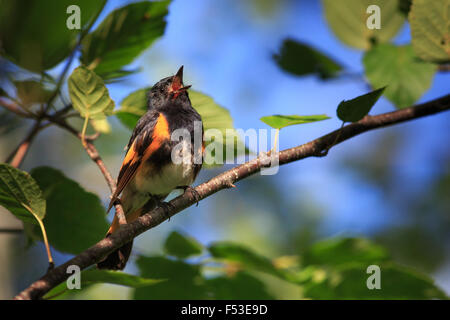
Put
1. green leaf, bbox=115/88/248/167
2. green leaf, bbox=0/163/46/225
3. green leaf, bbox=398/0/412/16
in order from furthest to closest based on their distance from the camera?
green leaf, bbox=398/0/412/16, green leaf, bbox=115/88/248/167, green leaf, bbox=0/163/46/225

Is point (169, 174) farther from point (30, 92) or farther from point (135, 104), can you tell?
point (30, 92)

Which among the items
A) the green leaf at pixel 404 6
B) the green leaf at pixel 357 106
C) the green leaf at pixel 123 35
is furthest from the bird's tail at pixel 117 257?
the green leaf at pixel 404 6

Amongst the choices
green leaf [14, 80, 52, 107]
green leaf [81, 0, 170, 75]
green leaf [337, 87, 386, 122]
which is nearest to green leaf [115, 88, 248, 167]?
green leaf [81, 0, 170, 75]

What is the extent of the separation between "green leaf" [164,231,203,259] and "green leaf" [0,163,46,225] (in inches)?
27.7

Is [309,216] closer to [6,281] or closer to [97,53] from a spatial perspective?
[6,281]

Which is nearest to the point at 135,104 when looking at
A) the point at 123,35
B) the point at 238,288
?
the point at 123,35

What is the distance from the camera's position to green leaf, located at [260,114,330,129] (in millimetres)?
1508

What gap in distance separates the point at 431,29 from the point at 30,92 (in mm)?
1711

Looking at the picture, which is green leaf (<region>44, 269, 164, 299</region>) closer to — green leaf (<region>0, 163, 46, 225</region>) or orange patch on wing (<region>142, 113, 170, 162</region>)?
green leaf (<region>0, 163, 46, 225</region>)

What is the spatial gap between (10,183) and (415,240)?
18.9 ft

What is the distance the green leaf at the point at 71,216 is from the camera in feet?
5.53

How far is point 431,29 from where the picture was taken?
5.62ft

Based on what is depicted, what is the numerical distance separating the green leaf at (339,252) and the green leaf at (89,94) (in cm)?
108
